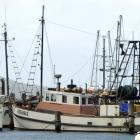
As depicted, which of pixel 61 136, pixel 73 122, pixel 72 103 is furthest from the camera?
pixel 72 103

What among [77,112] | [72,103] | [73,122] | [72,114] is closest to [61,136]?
[73,122]

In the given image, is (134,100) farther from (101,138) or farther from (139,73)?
(101,138)

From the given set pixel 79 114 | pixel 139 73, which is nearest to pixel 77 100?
pixel 79 114

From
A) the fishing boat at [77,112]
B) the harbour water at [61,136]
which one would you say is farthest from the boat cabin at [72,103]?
the harbour water at [61,136]

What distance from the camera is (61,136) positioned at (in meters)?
70.6

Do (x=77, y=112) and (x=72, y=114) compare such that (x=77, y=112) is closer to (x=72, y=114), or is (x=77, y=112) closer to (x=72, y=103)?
(x=72, y=114)

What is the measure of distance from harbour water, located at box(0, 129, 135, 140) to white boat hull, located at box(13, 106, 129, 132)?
2.84 feet

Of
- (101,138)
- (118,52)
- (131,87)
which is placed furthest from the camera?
(118,52)

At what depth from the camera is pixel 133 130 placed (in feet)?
234

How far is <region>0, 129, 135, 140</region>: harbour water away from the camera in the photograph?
6779cm

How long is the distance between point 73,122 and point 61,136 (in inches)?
129

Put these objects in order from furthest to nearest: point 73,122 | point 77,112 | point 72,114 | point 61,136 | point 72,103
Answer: point 72,103 → point 77,112 → point 72,114 → point 73,122 → point 61,136

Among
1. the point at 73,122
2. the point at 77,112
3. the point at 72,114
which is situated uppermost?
the point at 77,112

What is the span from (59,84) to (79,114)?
392 centimetres
